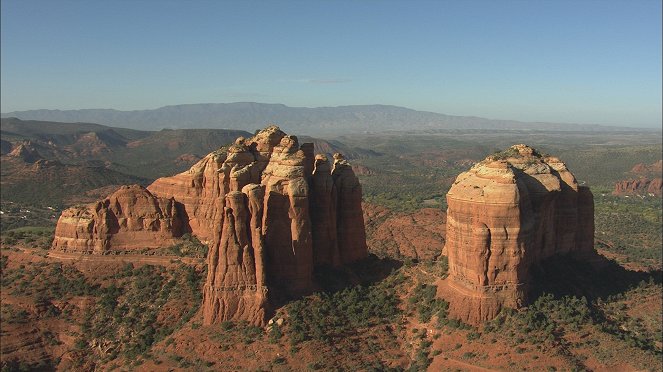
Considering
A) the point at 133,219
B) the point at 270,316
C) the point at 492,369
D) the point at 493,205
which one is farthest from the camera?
the point at 133,219

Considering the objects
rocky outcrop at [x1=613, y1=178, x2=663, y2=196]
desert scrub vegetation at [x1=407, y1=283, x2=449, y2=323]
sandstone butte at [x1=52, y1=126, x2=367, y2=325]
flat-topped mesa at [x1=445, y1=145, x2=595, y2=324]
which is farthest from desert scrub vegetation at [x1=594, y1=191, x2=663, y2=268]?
sandstone butte at [x1=52, y1=126, x2=367, y2=325]

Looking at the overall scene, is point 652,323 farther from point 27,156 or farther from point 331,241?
point 27,156

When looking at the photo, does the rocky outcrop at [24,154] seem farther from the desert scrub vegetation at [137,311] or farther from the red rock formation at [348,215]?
the red rock formation at [348,215]

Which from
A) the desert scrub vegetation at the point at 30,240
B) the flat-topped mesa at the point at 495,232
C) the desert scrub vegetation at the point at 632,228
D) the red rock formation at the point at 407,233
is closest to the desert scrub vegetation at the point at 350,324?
the flat-topped mesa at the point at 495,232

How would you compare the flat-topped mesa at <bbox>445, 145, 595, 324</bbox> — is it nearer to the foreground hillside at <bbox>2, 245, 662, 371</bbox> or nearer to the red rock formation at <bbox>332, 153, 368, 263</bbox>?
the foreground hillside at <bbox>2, 245, 662, 371</bbox>

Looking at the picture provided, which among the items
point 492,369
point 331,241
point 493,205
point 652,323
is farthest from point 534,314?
point 331,241

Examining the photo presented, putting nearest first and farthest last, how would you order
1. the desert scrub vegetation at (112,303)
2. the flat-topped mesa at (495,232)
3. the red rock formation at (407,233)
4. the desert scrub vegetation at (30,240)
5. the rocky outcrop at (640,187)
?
the flat-topped mesa at (495,232)
the desert scrub vegetation at (112,303)
the desert scrub vegetation at (30,240)
the red rock formation at (407,233)
the rocky outcrop at (640,187)

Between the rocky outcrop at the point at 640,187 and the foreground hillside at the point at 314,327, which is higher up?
the foreground hillside at the point at 314,327
